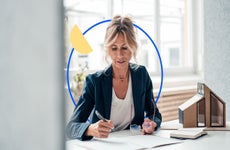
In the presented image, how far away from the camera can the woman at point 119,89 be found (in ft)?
5.48

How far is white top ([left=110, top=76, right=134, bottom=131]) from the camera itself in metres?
1.73

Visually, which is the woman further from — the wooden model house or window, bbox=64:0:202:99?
window, bbox=64:0:202:99

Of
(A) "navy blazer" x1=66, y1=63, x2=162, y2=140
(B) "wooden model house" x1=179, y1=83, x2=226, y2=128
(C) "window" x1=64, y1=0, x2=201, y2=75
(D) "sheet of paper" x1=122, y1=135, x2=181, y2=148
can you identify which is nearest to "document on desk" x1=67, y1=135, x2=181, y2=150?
(D) "sheet of paper" x1=122, y1=135, x2=181, y2=148

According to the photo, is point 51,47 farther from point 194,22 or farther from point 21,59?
point 194,22

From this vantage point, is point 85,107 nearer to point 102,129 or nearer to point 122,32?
point 102,129

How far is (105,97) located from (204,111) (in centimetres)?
52

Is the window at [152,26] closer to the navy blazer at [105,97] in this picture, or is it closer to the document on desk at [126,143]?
the navy blazer at [105,97]

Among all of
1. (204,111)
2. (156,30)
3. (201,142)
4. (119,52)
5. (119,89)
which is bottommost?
(201,142)

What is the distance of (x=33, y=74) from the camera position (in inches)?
9.2

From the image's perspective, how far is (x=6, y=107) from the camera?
25cm

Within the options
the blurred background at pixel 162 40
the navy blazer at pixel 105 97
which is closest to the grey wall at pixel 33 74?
the navy blazer at pixel 105 97

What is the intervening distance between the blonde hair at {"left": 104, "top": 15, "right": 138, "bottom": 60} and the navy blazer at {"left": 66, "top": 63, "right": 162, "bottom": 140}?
5.4 inches

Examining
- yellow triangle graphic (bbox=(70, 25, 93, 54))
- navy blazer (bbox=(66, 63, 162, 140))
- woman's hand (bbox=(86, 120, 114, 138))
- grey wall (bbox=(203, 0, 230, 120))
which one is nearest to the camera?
woman's hand (bbox=(86, 120, 114, 138))

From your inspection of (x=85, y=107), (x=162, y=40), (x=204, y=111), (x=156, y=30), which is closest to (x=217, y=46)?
(x=204, y=111)
